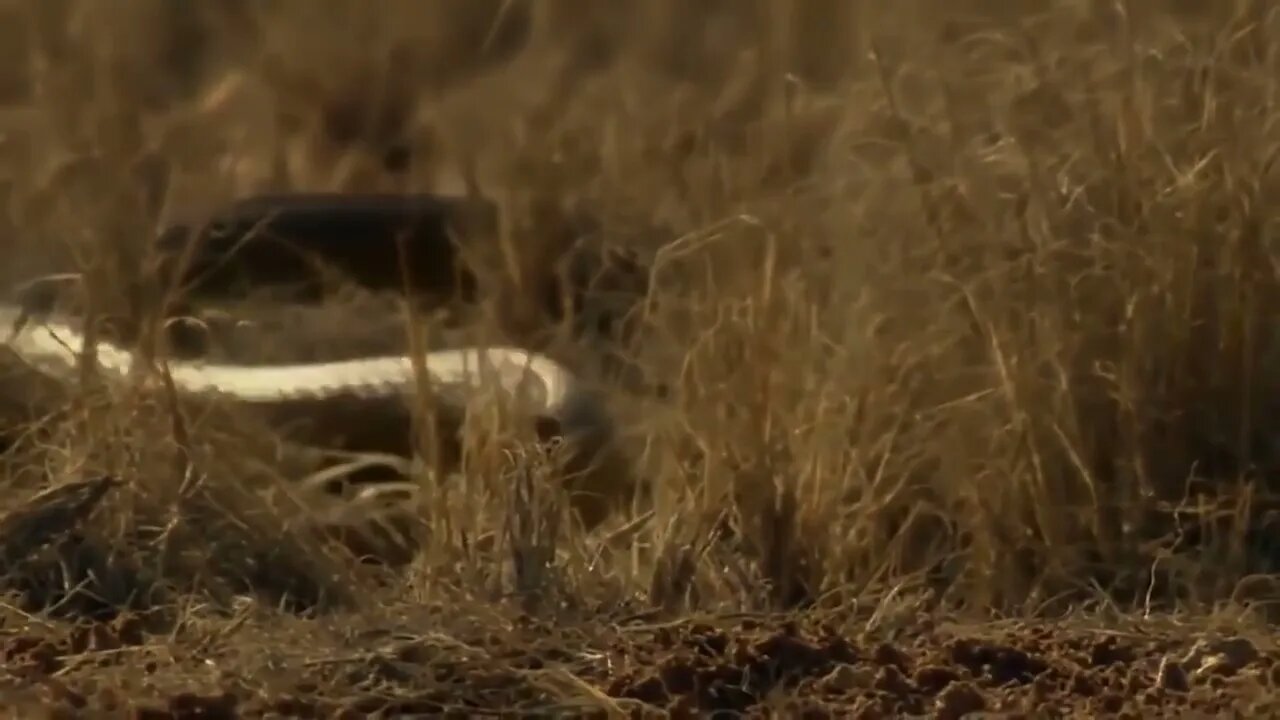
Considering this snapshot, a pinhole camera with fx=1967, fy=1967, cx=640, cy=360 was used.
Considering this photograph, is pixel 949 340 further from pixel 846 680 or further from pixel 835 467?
pixel 846 680

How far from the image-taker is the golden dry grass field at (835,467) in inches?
95.8

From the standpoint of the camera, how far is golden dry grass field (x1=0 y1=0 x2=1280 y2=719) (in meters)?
2.43

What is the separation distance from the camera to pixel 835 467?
3.24 metres

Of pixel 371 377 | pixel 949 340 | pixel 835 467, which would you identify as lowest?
pixel 371 377

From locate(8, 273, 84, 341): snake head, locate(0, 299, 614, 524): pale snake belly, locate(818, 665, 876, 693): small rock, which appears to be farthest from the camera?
locate(8, 273, 84, 341): snake head

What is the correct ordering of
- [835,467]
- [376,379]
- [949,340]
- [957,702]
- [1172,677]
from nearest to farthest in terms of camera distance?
[957,702] < [1172,677] < [835,467] < [949,340] < [376,379]

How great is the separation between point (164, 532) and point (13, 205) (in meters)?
2.04

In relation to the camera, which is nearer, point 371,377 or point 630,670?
point 630,670

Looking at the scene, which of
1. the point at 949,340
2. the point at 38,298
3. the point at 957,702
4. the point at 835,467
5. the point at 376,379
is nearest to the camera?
the point at 957,702

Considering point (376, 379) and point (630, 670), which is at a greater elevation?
point (630, 670)

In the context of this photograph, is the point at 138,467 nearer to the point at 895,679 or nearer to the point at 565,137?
the point at 895,679

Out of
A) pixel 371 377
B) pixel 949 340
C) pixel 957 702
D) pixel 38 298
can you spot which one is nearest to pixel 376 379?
pixel 371 377

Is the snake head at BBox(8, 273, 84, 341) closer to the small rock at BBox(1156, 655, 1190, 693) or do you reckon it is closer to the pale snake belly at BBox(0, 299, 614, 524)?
the pale snake belly at BBox(0, 299, 614, 524)

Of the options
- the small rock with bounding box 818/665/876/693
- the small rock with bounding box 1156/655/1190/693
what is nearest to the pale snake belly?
the small rock with bounding box 818/665/876/693
